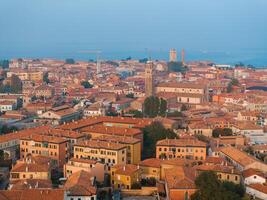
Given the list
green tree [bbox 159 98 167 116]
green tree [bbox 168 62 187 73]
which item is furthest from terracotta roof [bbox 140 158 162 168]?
green tree [bbox 168 62 187 73]

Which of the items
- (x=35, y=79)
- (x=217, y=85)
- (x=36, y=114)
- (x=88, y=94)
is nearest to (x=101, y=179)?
(x=36, y=114)

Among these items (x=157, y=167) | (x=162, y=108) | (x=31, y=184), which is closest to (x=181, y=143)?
(x=157, y=167)

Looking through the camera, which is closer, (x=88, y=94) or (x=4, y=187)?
(x=4, y=187)

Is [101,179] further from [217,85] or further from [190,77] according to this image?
[190,77]

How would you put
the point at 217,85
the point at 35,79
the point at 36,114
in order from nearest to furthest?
the point at 36,114 < the point at 217,85 < the point at 35,79

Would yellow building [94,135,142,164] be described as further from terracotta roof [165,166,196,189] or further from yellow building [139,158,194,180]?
terracotta roof [165,166,196,189]

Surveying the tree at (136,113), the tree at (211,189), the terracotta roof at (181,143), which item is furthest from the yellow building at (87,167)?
the tree at (136,113)
